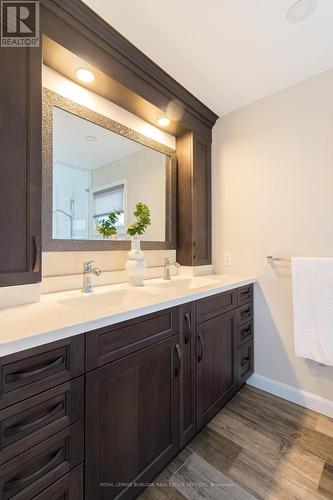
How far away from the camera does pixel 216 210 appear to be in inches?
89.2

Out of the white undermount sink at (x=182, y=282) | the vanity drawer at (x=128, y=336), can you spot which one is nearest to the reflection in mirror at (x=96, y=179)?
the white undermount sink at (x=182, y=282)

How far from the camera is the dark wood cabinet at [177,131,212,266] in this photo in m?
2.09

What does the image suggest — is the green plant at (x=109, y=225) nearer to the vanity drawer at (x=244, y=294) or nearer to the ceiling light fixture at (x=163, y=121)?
the ceiling light fixture at (x=163, y=121)

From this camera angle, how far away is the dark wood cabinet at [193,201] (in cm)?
209

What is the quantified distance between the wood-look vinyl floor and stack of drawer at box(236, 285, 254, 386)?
266mm

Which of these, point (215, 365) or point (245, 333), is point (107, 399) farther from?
point (245, 333)

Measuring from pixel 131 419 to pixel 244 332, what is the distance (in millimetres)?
1203

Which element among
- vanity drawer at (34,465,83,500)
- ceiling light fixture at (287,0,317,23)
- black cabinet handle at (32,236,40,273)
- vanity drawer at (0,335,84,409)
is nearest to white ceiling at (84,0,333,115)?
ceiling light fixture at (287,0,317,23)

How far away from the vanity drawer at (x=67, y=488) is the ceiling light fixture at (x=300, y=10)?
2.27m

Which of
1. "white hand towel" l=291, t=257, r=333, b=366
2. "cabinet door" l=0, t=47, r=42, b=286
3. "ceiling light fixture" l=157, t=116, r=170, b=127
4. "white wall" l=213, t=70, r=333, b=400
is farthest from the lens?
"ceiling light fixture" l=157, t=116, r=170, b=127

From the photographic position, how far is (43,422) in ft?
2.41

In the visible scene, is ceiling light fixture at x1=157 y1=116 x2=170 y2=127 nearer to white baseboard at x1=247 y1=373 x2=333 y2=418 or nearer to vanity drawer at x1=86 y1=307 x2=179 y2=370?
vanity drawer at x1=86 y1=307 x2=179 y2=370

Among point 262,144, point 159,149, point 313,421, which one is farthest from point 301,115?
point 313,421

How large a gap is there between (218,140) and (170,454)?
7.80ft
